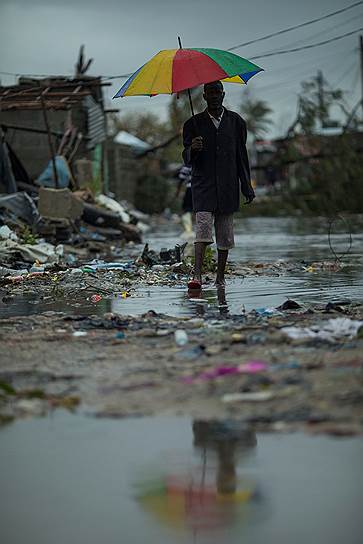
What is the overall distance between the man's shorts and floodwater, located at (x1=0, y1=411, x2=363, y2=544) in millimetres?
6199

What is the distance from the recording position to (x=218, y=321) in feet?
27.3

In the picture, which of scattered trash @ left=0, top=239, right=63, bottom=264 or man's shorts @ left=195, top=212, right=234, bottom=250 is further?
scattered trash @ left=0, top=239, right=63, bottom=264

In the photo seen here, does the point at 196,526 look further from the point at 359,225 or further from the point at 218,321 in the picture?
the point at 359,225

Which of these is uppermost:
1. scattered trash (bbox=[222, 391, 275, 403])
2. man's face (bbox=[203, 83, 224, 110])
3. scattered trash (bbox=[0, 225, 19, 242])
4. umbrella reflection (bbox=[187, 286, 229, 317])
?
man's face (bbox=[203, 83, 224, 110])

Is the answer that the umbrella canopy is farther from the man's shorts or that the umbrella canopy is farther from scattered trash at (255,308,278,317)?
scattered trash at (255,308,278,317)

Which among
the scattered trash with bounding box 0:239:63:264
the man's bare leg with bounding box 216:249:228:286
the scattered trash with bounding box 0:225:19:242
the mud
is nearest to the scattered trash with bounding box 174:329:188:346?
the mud

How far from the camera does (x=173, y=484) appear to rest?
4199mm

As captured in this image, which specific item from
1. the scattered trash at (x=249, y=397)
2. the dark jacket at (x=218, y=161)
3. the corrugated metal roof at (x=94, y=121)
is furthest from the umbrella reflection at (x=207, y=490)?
the corrugated metal roof at (x=94, y=121)

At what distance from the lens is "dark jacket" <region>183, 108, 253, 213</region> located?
1101 cm

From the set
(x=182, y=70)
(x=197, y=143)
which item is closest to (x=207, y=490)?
(x=197, y=143)

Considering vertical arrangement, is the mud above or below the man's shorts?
below

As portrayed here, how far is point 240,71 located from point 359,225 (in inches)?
679

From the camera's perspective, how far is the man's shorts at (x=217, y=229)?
11.2 metres

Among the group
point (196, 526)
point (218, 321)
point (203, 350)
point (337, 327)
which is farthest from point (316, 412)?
point (218, 321)
